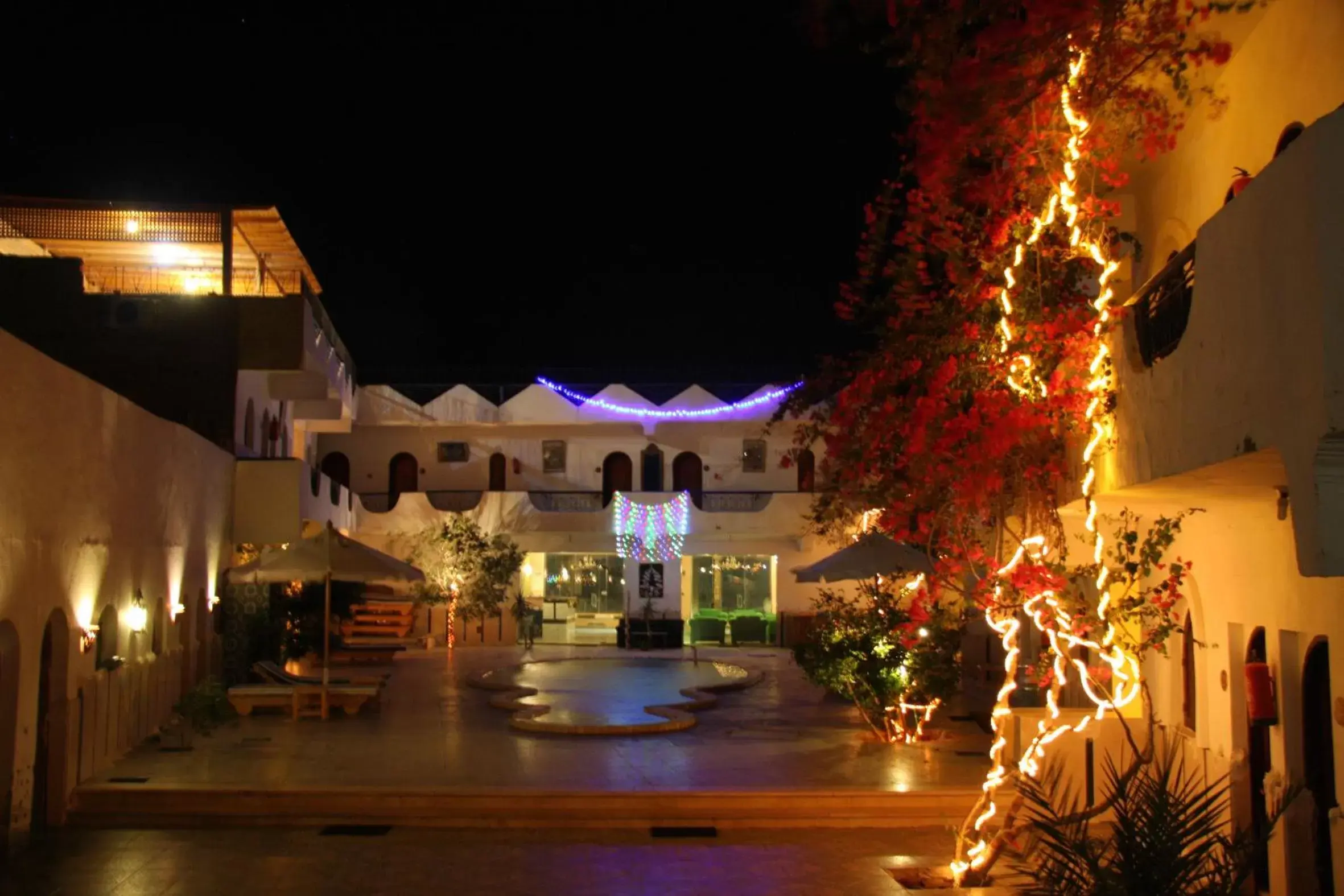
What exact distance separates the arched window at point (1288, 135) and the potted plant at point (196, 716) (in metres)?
11.6

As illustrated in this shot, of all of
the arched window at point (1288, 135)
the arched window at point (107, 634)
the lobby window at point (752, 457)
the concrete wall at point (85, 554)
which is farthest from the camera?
the lobby window at point (752, 457)

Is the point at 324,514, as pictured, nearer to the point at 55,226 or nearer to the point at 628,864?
the point at 55,226

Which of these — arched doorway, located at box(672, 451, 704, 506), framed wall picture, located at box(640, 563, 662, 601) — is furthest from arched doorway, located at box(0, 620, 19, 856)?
arched doorway, located at box(672, 451, 704, 506)

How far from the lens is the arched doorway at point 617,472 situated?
34344 mm

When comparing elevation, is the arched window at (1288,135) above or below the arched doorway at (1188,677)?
above

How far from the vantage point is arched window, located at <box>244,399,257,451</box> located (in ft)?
65.8

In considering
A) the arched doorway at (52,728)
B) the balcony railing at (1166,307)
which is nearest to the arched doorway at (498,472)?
the arched doorway at (52,728)

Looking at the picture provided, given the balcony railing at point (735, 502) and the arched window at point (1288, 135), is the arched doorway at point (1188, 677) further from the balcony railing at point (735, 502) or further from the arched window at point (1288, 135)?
the balcony railing at point (735, 502)

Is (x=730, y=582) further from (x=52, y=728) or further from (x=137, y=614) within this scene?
(x=52, y=728)

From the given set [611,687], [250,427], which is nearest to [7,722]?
[611,687]

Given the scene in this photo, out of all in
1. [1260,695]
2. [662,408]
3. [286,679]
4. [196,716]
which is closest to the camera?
[1260,695]

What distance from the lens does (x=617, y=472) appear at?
3456cm

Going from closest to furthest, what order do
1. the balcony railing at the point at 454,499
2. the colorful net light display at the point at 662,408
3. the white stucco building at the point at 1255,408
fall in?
the white stucco building at the point at 1255,408
the balcony railing at the point at 454,499
the colorful net light display at the point at 662,408

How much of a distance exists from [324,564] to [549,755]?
4.49m
